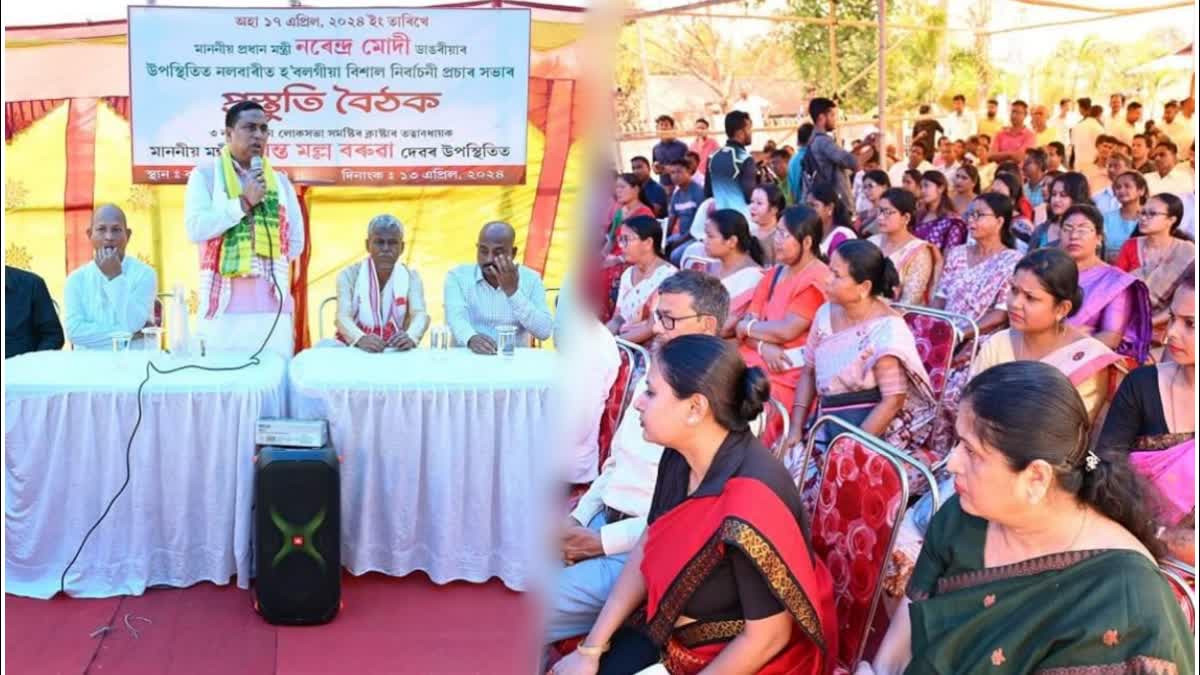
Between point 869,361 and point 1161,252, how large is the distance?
2555mm

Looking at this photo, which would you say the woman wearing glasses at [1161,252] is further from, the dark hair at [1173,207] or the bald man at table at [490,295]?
the bald man at table at [490,295]

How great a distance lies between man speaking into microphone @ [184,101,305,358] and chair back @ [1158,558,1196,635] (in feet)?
9.28

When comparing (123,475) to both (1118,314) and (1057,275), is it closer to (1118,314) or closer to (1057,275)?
(1057,275)

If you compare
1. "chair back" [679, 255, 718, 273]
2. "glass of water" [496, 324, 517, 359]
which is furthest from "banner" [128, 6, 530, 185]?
"glass of water" [496, 324, 517, 359]

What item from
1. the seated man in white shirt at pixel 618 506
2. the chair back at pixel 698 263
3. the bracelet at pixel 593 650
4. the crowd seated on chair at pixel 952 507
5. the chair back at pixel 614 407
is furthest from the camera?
the chair back at pixel 698 263

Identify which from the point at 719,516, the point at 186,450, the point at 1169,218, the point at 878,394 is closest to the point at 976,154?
the point at 1169,218

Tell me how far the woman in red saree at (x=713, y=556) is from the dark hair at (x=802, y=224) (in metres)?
1.97

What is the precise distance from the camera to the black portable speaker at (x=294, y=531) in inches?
123

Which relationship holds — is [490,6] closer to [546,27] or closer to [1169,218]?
[546,27]

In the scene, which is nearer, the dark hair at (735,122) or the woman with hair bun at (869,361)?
the woman with hair bun at (869,361)

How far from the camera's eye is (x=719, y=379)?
77.1 inches

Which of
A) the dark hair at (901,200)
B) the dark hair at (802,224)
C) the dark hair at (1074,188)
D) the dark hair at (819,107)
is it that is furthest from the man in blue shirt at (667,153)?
the dark hair at (802,224)

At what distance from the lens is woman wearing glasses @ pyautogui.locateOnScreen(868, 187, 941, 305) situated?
15.8 ft

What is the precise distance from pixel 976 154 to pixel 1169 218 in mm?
5583
